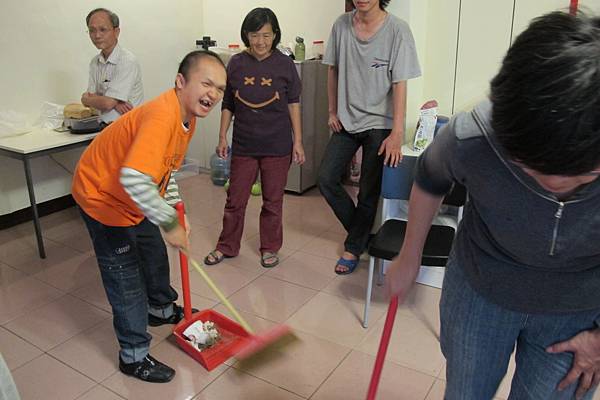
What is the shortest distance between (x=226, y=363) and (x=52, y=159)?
2.37 metres

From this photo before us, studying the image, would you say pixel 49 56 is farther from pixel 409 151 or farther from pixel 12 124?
pixel 409 151

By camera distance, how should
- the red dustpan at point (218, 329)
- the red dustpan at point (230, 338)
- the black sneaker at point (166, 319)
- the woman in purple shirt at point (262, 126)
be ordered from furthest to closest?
1. the woman in purple shirt at point (262, 126)
2. the black sneaker at point (166, 319)
3. the red dustpan at point (218, 329)
4. the red dustpan at point (230, 338)

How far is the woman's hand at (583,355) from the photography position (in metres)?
0.96

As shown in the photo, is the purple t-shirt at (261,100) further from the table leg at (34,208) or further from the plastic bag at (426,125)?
the table leg at (34,208)

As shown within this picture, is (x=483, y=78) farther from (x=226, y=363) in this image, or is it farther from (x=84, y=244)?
(x=84, y=244)

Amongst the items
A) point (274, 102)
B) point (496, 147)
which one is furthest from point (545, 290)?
point (274, 102)

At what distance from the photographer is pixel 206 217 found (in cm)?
366

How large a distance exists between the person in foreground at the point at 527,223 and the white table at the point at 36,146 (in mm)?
2404

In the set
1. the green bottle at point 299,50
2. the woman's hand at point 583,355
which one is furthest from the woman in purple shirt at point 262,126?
the woman's hand at point 583,355

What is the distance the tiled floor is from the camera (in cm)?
194

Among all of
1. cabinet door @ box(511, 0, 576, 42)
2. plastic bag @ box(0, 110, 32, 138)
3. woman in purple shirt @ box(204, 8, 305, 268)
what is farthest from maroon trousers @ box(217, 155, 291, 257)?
plastic bag @ box(0, 110, 32, 138)

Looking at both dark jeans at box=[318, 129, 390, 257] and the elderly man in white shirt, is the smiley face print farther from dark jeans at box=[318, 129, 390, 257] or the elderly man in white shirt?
the elderly man in white shirt

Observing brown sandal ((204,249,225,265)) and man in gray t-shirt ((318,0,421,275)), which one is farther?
brown sandal ((204,249,225,265))

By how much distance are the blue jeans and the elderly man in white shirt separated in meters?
2.58
